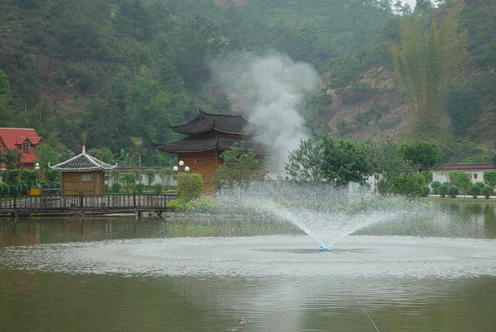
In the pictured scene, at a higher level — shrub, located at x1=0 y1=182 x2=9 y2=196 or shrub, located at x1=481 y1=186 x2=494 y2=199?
shrub, located at x1=0 y1=182 x2=9 y2=196

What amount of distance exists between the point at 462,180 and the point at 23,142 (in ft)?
151

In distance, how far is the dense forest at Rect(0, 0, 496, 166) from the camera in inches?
3282

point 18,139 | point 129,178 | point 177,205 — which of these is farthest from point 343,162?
point 18,139

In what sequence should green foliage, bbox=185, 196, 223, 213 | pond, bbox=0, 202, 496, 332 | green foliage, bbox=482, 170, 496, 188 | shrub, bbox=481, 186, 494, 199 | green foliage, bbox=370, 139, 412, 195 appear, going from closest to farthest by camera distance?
pond, bbox=0, 202, 496, 332 < green foliage, bbox=185, 196, 223, 213 < green foliage, bbox=370, 139, 412, 195 < shrub, bbox=481, 186, 494, 199 < green foliage, bbox=482, 170, 496, 188

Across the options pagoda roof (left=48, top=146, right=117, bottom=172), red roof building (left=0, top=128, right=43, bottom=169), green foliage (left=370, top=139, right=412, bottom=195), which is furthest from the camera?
red roof building (left=0, top=128, right=43, bottom=169)

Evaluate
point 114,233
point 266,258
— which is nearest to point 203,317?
point 266,258

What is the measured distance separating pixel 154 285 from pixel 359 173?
26021mm

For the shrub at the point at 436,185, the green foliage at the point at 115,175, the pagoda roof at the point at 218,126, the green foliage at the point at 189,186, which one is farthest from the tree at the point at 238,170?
the shrub at the point at 436,185

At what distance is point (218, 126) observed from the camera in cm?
4400

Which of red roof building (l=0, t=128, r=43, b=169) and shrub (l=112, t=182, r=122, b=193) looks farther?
red roof building (l=0, t=128, r=43, b=169)

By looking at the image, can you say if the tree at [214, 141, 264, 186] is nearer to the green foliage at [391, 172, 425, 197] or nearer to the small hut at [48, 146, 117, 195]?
the green foliage at [391, 172, 425, 197]

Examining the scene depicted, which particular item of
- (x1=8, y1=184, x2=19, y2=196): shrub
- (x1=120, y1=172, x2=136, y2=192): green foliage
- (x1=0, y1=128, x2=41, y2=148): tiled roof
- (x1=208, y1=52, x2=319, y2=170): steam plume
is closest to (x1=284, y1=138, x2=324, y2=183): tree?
(x1=8, y1=184, x2=19, y2=196): shrub

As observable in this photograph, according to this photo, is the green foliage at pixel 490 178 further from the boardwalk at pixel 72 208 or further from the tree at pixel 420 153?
the boardwalk at pixel 72 208

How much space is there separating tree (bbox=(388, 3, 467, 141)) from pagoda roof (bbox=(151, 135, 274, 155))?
38988 mm
